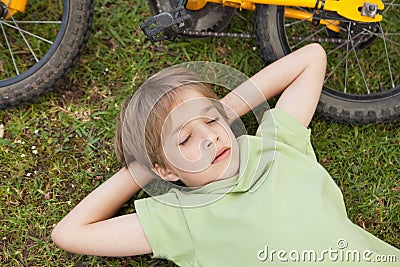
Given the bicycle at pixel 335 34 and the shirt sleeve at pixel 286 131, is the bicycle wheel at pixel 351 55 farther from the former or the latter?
the shirt sleeve at pixel 286 131

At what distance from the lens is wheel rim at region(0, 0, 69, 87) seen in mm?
2938

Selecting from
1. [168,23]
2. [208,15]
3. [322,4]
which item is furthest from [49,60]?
[322,4]

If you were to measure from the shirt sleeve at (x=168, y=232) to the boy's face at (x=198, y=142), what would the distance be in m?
0.16

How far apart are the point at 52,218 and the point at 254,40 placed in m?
1.30

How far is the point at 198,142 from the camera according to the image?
2.14 meters

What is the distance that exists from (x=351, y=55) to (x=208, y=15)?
74cm

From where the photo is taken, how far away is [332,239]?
2.21 metres

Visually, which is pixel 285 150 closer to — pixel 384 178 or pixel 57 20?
pixel 384 178

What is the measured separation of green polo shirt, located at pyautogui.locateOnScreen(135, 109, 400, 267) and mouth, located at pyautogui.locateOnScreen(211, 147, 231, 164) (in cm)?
9

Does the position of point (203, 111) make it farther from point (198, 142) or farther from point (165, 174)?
point (165, 174)

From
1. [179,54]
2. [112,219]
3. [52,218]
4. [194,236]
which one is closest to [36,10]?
[179,54]

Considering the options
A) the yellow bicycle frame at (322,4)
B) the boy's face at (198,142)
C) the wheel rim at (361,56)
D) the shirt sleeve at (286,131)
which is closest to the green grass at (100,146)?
the wheel rim at (361,56)
